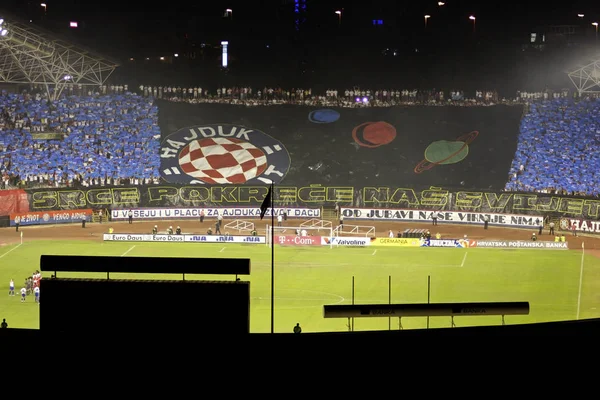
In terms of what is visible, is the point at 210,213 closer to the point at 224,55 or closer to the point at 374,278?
the point at 224,55

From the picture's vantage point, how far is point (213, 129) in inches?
2899

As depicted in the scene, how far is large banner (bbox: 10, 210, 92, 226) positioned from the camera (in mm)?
60688

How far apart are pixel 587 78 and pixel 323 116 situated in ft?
76.5

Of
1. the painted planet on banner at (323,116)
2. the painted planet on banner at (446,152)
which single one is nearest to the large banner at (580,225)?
the painted planet on banner at (446,152)

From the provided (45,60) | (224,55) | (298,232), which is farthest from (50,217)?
(224,55)

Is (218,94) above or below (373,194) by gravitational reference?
above

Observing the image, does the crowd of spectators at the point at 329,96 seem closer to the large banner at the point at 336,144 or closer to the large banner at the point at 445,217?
the large banner at the point at 336,144

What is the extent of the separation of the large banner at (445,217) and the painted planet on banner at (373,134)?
9.21 m

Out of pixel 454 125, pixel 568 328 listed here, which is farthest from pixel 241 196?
pixel 568 328

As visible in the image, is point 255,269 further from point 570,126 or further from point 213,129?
point 570,126

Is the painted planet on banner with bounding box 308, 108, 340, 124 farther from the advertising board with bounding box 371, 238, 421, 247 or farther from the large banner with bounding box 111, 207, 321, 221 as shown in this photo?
the advertising board with bounding box 371, 238, 421, 247

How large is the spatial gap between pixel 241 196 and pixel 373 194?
424 inches

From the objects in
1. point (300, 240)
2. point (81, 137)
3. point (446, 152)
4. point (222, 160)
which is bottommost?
point (300, 240)

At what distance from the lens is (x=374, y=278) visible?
4450 cm
